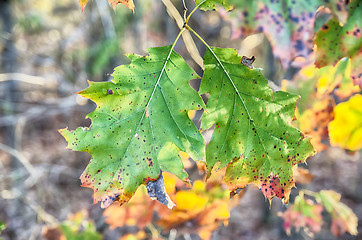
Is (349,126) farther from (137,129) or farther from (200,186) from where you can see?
(137,129)

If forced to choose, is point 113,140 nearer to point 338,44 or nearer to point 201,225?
point 338,44

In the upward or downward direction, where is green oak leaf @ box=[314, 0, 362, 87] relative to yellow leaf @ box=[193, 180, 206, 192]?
upward

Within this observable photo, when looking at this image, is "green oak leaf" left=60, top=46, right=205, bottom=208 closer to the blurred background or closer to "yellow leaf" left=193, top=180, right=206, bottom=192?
"yellow leaf" left=193, top=180, right=206, bottom=192

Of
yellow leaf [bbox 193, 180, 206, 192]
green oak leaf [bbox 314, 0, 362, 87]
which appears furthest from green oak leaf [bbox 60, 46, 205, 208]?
yellow leaf [bbox 193, 180, 206, 192]

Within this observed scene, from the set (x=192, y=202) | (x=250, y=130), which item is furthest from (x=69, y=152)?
(x=250, y=130)

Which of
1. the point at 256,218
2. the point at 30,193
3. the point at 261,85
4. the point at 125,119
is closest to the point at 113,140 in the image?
the point at 125,119

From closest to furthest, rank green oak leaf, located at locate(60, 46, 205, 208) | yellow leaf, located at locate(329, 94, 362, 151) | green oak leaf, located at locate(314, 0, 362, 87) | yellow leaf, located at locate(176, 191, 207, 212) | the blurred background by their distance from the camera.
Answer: green oak leaf, located at locate(60, 46, 205, 208), green oak leaf, located at locate(314, 0, 362, 87), yellow leaf, located at locate(176, 191, 207, 212), yellow leaf, located at locate(329, 94, 362, 151), the blurred background
